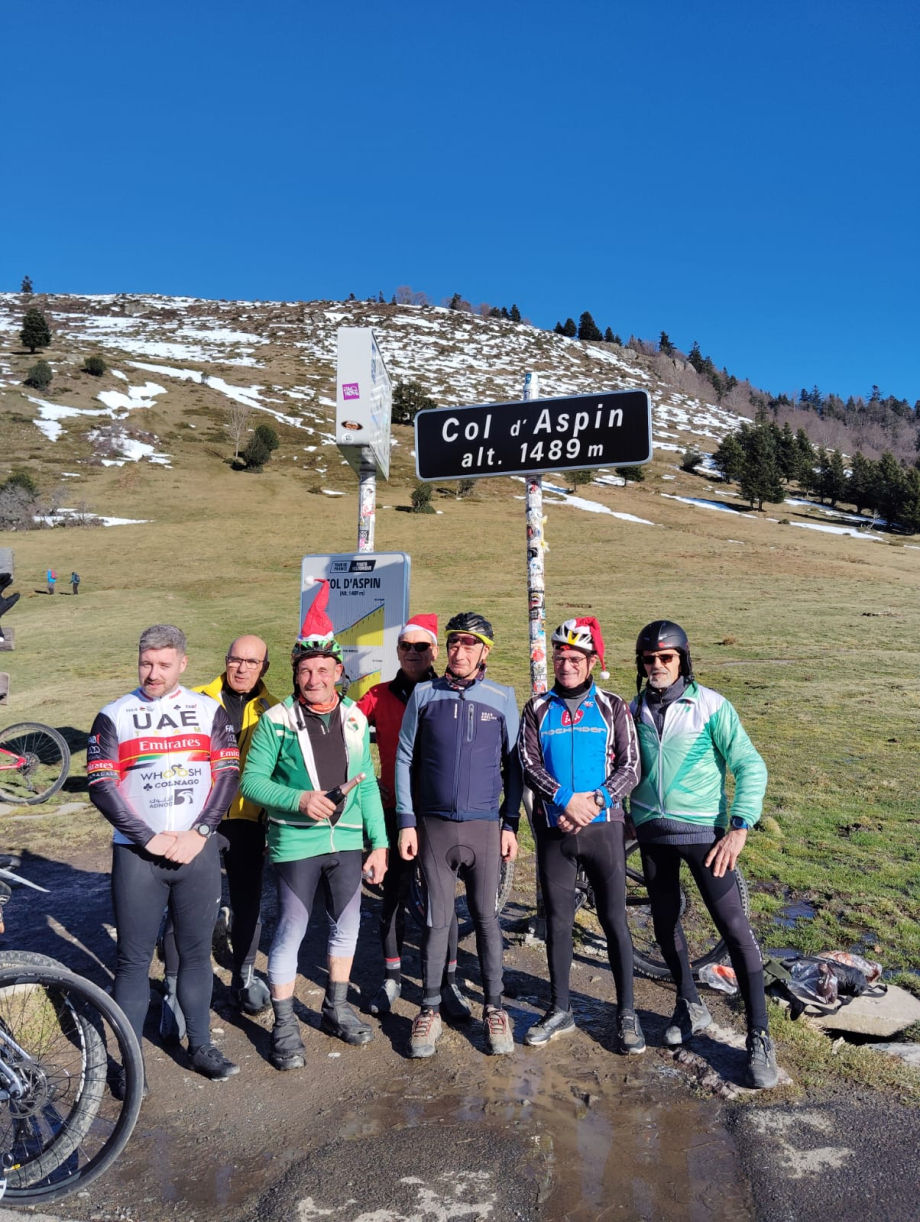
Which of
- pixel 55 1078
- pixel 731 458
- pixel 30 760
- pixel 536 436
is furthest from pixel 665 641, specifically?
pixel 731 458

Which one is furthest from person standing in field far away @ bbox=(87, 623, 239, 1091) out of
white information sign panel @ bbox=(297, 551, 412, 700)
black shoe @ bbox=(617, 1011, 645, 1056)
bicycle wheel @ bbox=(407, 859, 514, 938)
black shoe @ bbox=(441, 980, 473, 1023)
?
white information sign panel @ bbox=(297, 551, 412, 700)

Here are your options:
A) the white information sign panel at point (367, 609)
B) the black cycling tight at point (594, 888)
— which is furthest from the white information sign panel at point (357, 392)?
the black cycling tight at point (594, 888)

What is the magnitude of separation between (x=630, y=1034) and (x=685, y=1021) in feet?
1.14

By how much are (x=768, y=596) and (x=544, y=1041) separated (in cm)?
2839

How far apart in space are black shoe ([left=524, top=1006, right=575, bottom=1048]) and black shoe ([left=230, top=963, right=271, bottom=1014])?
1.51m

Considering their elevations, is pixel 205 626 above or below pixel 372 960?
above

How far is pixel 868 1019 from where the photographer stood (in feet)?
14.1

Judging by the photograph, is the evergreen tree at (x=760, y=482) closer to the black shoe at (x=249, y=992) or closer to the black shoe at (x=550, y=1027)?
the black shoe at (x=550, y=1027)

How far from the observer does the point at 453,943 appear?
4.68 meters

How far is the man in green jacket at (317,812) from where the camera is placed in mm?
4105

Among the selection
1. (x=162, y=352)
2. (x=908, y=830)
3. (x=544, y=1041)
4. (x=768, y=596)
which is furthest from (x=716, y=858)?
(x=162, y=352)

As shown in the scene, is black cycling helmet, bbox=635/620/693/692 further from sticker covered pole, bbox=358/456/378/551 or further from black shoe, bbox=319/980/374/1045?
sticker covered pole, bbox=358/456/378/551

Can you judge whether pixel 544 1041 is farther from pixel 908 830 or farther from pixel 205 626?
pixel 205 626

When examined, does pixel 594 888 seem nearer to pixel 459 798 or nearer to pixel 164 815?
pixel 459 798
